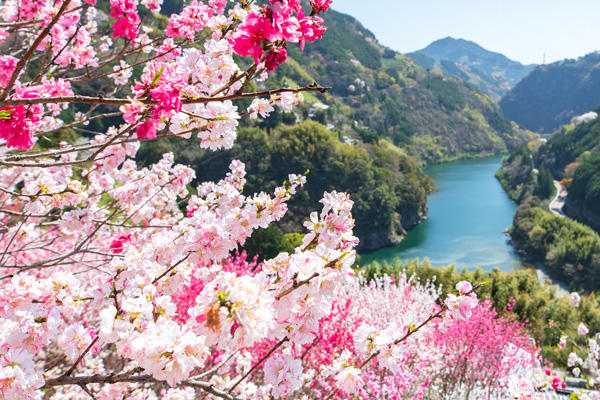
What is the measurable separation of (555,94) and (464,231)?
146 m

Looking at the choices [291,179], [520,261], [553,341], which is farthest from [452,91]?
[291,179]

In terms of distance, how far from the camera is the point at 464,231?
33875 millimetres

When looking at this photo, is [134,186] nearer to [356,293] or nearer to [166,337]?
[166,337]

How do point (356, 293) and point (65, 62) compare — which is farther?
point (356, 293)

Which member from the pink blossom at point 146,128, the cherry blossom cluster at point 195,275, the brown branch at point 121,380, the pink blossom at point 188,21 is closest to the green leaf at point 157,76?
the cherry blossom cluster at point 195,275

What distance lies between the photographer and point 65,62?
269 cm

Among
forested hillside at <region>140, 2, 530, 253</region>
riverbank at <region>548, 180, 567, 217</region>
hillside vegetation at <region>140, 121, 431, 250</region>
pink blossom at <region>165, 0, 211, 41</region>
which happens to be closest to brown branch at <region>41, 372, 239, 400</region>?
forested hillside at <region>140, 2, 530, 253</region>

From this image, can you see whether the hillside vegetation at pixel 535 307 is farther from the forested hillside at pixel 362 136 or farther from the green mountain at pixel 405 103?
the green mountain at pixel 405 103

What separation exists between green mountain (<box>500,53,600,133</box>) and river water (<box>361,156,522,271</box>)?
113 meters

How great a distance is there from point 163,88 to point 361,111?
83.3 metres

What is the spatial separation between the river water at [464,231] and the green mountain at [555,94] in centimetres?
11263

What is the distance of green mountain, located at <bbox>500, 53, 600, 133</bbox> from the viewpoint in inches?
5354

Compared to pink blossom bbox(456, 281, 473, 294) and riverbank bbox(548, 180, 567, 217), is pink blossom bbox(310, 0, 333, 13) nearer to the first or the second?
pink blossom bbox(456, 281, 473, 294)

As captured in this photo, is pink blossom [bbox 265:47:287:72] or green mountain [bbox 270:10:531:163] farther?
green mountain [bbox 270:10:531:163]
